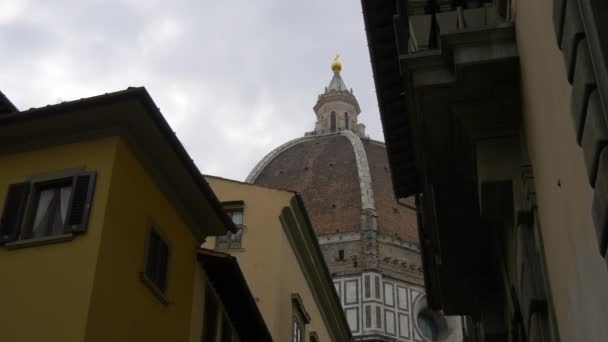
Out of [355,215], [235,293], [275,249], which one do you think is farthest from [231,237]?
[355,215]

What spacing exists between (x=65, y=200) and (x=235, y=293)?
14.6 ft

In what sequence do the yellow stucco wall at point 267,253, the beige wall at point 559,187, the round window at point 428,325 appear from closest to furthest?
1. the beige wall at point 559,187
2. the yellow stucco wall at point 267,253
3. the round window at point 428,325

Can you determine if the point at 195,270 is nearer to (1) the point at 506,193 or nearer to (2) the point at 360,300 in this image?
(1) the point at 506,193

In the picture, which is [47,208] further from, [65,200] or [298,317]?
[298,317]

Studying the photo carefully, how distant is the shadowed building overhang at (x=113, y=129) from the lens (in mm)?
10289

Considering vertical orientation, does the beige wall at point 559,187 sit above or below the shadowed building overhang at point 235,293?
below

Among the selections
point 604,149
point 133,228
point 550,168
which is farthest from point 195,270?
point 604,149

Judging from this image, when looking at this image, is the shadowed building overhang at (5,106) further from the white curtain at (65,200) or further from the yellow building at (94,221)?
the white curtain at (65,200)

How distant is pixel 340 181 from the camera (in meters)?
76.9

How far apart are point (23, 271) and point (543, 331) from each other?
6.02 meters

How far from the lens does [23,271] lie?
9.82m

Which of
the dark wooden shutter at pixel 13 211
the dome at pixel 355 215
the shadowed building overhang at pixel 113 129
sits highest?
the dome at pixel 355 215

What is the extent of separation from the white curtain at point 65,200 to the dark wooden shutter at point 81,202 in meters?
0.11

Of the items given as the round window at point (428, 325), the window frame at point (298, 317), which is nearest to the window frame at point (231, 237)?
the window frame at point (298, 317)
